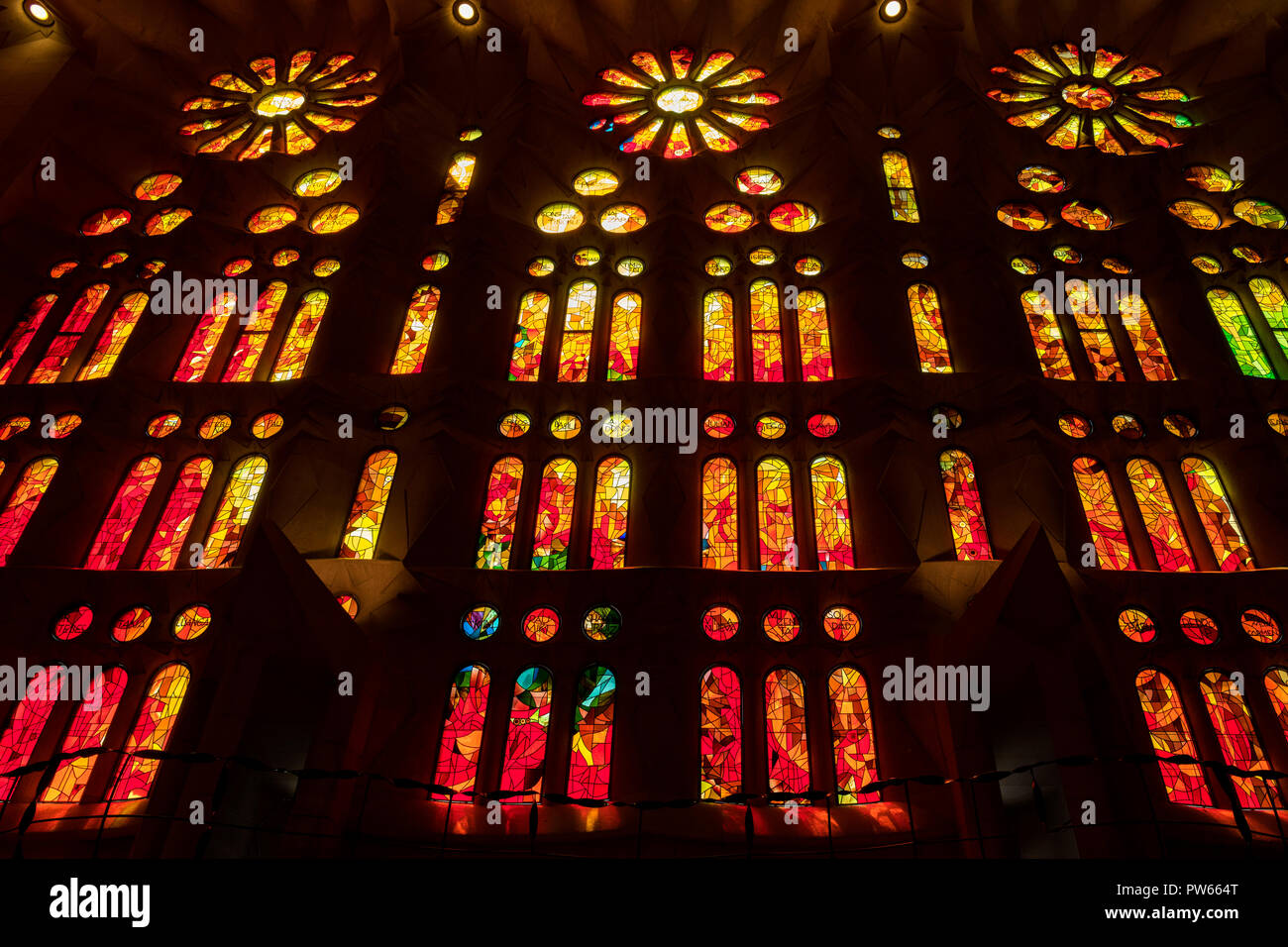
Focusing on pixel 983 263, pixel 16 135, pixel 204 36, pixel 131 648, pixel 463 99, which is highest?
pixel 204 36

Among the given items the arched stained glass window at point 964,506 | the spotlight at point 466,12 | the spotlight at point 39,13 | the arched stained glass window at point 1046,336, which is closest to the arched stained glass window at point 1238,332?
the arched stained glass window at point 1046,336

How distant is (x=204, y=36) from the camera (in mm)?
22312

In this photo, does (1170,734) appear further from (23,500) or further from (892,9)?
(23,500)

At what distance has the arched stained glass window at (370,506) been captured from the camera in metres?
13.8

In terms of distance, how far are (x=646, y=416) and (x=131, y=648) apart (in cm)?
778

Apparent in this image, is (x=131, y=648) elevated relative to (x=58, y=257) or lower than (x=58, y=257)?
lower

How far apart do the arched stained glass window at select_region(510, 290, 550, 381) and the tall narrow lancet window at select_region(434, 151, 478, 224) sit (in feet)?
8.21

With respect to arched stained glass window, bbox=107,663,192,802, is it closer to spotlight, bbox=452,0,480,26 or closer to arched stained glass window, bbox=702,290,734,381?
arched stained glass window, bbox=702,290,734,381

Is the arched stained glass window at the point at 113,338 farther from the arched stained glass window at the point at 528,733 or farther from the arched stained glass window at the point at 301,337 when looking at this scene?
the arched stained glass window at the point at 528,733

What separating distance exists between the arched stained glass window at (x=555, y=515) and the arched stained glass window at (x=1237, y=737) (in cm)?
844

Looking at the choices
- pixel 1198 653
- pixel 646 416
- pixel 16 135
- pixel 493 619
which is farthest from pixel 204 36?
pixel 1198 653

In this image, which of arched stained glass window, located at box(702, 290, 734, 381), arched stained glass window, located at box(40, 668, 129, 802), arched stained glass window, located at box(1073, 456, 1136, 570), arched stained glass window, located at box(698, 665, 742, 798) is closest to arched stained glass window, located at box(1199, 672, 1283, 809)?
arched stained glass window, located at box(1073, 456, 1136, 570)
